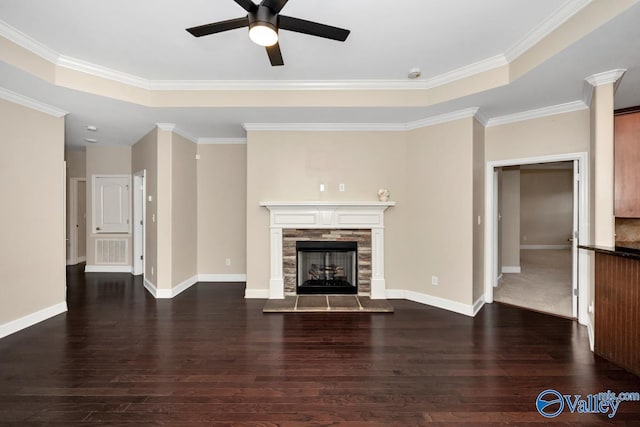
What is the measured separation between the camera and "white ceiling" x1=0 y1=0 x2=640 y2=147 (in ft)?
7.75

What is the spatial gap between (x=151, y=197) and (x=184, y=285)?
1.50 m

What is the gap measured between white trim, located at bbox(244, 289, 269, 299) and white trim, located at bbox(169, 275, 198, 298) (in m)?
1.11

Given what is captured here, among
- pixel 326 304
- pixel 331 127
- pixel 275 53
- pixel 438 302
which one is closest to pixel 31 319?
pixel 326 304

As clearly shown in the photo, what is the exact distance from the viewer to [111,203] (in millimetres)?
6137

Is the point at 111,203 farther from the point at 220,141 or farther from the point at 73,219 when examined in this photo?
the point at 220,141

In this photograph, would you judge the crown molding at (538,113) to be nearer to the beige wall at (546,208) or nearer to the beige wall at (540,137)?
the beige wall at (540,137)

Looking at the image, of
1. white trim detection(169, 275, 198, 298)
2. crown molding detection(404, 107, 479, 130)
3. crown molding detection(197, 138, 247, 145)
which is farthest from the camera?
crown molding detection(197, 138, 247, 145)

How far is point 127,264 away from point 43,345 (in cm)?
344

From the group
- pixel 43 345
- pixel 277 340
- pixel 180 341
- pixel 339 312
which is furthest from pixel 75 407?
pixel 339 312

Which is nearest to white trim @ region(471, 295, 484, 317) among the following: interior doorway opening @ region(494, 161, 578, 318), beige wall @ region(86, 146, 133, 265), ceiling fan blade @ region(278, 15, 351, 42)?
interior doorway opening @ region(494, 161, 578, 318)

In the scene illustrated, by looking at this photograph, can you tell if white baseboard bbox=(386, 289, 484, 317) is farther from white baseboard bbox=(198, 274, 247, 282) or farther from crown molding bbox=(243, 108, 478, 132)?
white baseboard bbox=(198, 274, 247, 282)

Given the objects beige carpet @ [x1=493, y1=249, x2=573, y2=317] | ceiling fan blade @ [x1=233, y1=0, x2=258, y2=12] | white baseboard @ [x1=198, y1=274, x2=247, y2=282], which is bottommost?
beige carpet @ [x1=493, y1=249, x2=573, y2=317]

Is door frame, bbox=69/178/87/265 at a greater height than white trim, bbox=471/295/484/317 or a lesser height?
greater

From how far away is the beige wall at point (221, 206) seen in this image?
542cm
